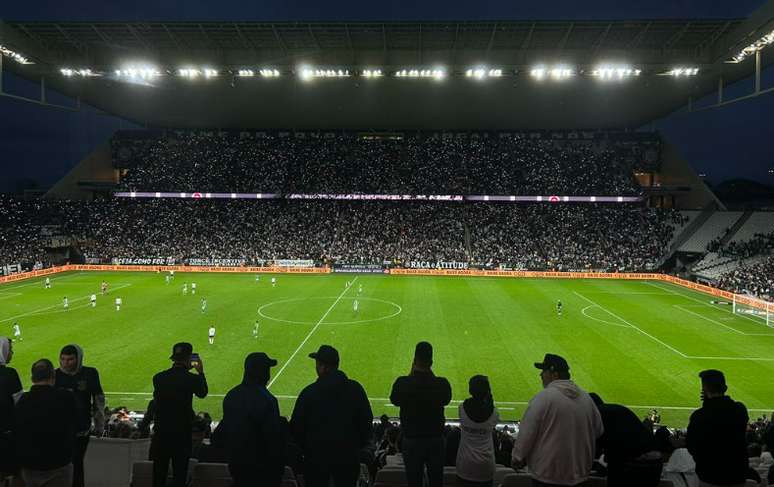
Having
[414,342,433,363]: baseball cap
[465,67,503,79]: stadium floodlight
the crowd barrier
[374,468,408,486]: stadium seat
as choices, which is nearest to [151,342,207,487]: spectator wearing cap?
[374,468,408,486]: stadium seat

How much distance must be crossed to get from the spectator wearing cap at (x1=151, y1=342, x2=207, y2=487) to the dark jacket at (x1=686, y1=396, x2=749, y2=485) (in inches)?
213

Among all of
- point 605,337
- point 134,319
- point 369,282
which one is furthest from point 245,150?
point 605,337

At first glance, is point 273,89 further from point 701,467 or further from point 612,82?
point 701,467

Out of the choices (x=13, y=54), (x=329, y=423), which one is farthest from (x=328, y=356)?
(x=13, y=54)

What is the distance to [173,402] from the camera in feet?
21.6

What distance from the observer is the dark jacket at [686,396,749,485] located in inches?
217

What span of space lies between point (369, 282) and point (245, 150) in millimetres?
32248

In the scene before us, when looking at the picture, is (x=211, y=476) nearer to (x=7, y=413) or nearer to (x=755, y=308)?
(x=7, y=413)

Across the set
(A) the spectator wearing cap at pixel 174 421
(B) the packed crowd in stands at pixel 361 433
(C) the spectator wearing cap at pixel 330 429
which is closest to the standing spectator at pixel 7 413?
(B) the packed crowd in stands at pixel 361 433

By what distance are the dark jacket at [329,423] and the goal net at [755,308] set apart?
3257 cm

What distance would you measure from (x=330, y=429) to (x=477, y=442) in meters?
1.76

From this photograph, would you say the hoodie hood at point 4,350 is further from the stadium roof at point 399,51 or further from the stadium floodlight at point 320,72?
the stadium floodlight at point 320,72

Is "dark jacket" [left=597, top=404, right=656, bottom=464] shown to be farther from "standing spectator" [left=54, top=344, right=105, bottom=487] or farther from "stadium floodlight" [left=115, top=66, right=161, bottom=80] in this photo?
"stadium floodlight" [left=115, top=66, right=161, bottom=80]

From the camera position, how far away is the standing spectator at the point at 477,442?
6234 millimetres
